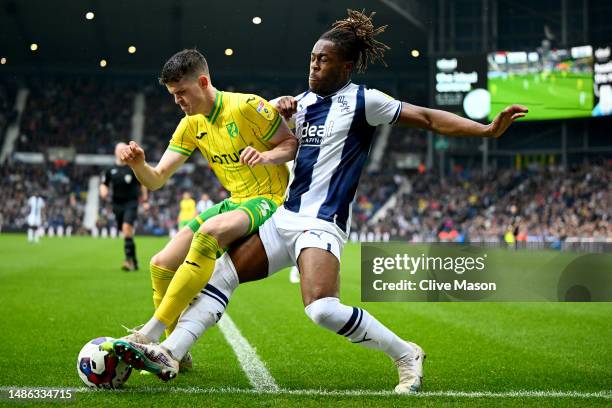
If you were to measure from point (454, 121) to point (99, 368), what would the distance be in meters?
2.78

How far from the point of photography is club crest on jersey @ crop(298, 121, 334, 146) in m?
5.67

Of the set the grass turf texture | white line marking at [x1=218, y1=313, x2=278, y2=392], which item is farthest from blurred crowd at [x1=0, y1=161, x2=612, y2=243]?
white line marking at [x1=218, y1=313, x2=278, y2=392]

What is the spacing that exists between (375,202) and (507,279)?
30.3m

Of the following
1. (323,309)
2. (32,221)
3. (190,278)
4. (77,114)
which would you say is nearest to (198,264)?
(190,278)

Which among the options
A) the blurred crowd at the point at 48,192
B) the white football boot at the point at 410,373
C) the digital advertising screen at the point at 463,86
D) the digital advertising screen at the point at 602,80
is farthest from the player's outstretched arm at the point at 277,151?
the blurred crowd at the point at 48,192

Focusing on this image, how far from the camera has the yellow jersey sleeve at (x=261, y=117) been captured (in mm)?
5852

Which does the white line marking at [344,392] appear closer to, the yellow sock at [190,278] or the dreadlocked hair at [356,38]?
the yellow sock at [190,278]

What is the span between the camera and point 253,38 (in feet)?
143

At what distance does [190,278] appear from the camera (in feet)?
17.7

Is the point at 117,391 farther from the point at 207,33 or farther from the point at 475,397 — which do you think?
the point at 207,33

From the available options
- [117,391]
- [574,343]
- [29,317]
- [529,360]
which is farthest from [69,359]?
[574,343]

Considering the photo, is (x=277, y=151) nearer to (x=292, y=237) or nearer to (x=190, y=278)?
(x=292, y=237)

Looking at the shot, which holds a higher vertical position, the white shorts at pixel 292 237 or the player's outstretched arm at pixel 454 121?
the player's outstretched arm at pixel 454 121

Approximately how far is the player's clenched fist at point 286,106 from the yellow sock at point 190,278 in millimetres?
1015
